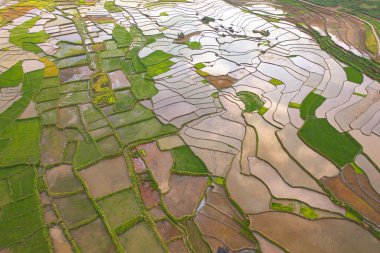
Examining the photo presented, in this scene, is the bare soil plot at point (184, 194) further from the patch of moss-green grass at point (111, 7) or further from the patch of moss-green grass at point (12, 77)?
the patch of moss-green grass at point (111, 7)

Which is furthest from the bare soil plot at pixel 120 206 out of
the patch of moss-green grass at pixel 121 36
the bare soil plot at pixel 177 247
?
the patch of moss-green grass at pixel 121 36

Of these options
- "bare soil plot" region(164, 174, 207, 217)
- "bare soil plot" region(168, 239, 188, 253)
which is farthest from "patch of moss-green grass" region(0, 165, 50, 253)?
"bare soil plot" region(164, 174, 207, 217)

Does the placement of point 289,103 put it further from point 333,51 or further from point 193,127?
point 333,51

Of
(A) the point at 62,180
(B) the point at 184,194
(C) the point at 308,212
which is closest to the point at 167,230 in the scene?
(B) the point at 184,194

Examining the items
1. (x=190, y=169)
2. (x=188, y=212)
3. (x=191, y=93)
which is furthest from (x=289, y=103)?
(x=188, y=212)

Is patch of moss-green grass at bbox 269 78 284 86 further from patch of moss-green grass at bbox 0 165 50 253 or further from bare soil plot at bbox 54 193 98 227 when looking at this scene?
patch of moss-green grass at bbox 0 165 50 253

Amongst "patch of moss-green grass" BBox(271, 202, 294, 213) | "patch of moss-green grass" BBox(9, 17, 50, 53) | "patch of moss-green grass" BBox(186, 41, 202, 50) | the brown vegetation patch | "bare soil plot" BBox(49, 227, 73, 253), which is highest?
"patch of moss-green grass" BBox(271, 202, 294, 213)

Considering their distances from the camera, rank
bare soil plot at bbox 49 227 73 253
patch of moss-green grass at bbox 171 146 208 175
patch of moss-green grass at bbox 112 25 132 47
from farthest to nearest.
Result: 1. patch of moss-green grass at bbox 112 25 132 47
2. patch of moss-green grass at bbox 171 146 208 175
3. bare soil plot at bbox 49 227 73 253
